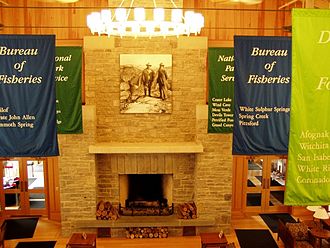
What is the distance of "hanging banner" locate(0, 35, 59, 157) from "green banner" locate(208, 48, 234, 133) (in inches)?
163

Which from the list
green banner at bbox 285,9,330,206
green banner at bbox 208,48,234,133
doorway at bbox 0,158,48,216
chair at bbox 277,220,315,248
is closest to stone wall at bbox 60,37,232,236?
green banner at bbox 208,48,234,133

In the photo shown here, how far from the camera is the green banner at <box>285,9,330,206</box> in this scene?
13.3ft

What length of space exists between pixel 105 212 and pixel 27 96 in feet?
16.1

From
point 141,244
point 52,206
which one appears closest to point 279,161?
point 141,244

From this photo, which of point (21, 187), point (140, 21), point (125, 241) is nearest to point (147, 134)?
point (125, 241)

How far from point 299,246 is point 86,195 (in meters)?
5.27

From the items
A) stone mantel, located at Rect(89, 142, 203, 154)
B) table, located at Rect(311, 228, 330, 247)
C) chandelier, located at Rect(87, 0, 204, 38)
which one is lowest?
table, located at Rect(311, 228, 330, 247)

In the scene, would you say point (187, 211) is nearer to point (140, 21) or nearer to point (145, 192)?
point (145, 192)

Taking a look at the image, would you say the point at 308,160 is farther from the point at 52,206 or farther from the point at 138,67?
the point at 52,206

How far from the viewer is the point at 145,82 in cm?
972

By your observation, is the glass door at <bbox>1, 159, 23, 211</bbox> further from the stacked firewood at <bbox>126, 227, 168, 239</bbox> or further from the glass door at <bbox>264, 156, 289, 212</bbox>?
the glass door at <bbox>264, 156, 289, 212</bbox>

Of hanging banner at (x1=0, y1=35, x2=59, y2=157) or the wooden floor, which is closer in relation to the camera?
hanging banner at (x1=0, y1=35, x2=59, y2=157)

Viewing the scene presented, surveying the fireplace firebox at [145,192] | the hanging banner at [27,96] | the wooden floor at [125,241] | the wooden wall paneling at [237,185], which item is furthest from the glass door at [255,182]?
the hanging banner at [27,96]

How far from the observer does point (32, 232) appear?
1012 cm
